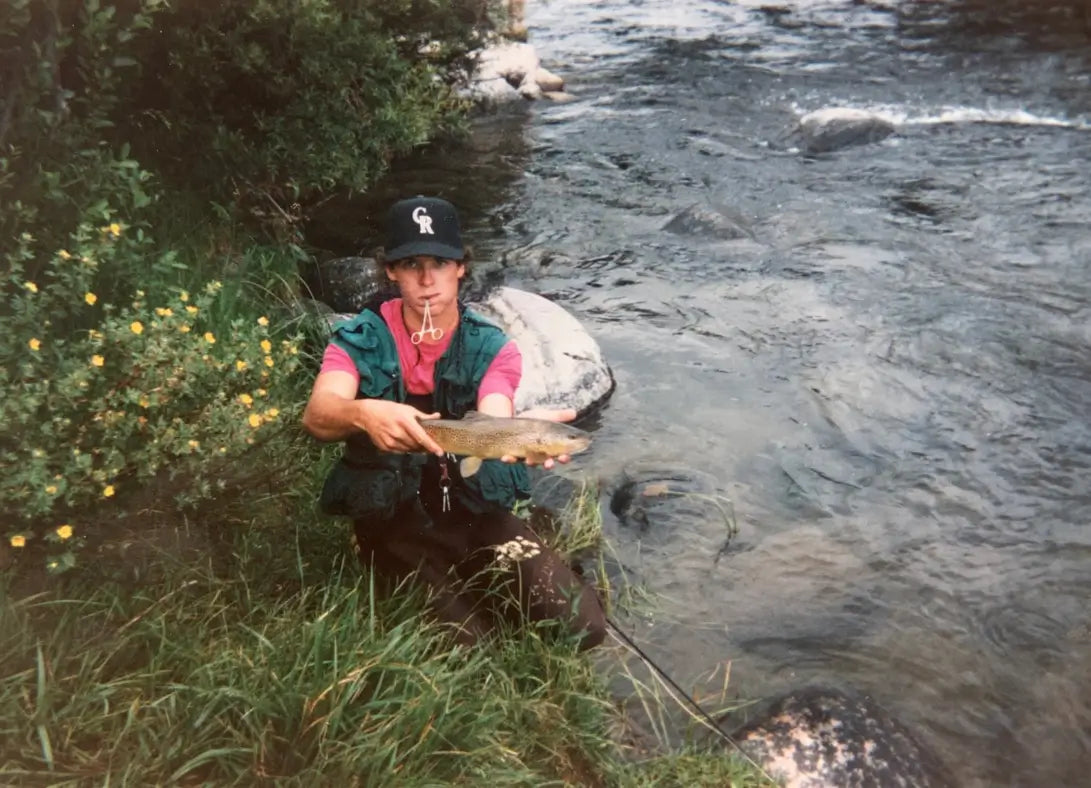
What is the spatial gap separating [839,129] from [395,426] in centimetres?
1056

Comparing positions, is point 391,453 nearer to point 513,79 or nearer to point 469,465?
point 469,465

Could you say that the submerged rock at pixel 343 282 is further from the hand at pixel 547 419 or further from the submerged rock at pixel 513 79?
the submerged rock at pixel 513 79

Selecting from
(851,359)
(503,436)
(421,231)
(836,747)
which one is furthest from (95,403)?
(851,359)

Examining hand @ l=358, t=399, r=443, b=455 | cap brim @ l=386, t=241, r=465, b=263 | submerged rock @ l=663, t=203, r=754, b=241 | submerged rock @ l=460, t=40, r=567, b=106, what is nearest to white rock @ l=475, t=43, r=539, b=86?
submerged rock @ l=460, t=40, r=567, b=106

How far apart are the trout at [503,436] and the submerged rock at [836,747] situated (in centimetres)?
171

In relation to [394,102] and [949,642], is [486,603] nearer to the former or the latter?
[949,642]

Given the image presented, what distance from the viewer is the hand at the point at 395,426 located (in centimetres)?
340

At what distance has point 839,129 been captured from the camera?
12.4 metres

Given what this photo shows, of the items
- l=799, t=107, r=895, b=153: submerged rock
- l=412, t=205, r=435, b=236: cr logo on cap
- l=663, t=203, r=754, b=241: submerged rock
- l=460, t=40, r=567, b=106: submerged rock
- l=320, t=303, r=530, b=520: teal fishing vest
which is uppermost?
l=412, t=205, r=435, b=236: cr logo on cap

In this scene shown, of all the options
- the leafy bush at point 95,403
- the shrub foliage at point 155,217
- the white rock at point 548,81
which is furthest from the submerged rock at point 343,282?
the white rock at point 548,81

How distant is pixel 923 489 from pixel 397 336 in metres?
3.73

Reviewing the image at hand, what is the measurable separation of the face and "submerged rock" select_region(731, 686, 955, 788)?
90.0 inches

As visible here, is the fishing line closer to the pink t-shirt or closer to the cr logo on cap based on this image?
the pink t-shirt

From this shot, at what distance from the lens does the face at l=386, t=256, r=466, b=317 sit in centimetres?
385
